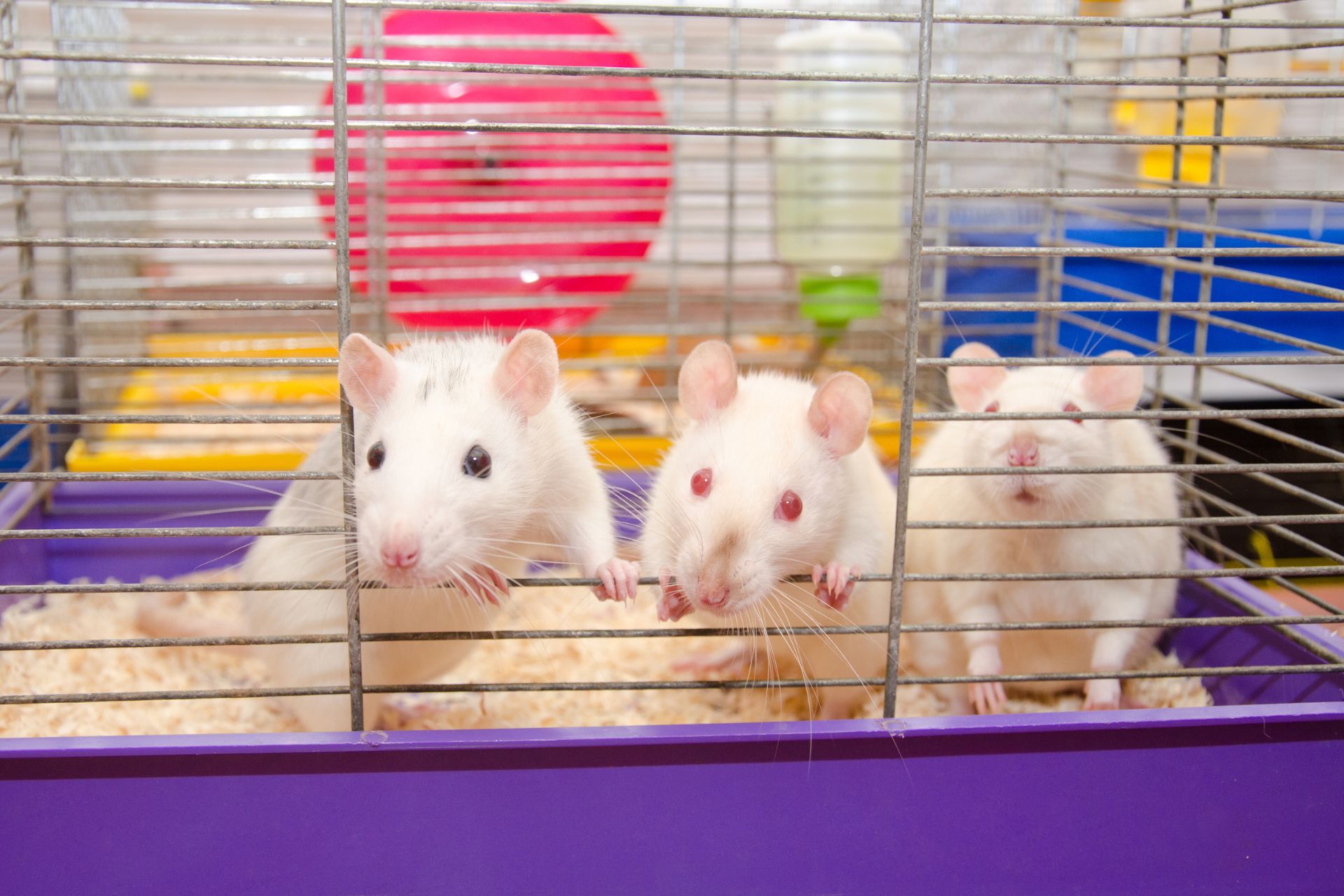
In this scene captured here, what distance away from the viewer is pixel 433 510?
1.56m

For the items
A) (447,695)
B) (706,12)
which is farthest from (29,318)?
(706,12)

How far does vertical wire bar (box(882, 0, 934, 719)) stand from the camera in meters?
1.64

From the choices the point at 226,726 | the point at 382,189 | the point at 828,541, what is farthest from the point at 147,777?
the point at 382,189

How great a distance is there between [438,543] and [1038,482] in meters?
1.08

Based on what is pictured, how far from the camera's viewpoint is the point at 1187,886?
1.77 metres

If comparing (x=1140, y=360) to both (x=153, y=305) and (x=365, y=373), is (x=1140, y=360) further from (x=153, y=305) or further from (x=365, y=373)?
(x=153, y=305)

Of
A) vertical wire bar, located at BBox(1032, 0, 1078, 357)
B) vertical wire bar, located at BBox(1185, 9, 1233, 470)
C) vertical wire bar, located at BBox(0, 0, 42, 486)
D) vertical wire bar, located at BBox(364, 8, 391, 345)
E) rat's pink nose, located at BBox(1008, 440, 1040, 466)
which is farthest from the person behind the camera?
vertical wire bar, located at BBox(1032, 0, 1078, 357)

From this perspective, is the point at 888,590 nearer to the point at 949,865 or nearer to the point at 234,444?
the point at 949,865

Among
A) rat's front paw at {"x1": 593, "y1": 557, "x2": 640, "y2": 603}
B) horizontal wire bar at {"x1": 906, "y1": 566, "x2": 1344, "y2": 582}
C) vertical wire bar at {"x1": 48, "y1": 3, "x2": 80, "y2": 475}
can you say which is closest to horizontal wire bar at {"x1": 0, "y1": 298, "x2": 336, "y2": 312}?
rat's front paw at {"x1": 593, "y1": 557, "x2": 640, "y2": 603}

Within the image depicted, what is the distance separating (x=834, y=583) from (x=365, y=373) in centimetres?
80

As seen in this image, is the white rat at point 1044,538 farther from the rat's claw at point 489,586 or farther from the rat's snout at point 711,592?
the rat's claw at point 489,586

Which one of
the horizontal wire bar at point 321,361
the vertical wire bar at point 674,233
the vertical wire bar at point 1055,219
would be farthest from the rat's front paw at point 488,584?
the vertical wire bar at point 1055,219

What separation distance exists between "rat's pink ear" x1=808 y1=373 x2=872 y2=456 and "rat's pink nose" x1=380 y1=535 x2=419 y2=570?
2.29 feet

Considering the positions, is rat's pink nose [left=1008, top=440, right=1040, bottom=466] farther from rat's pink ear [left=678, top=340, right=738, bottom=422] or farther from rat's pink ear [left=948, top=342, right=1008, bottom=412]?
rat's pink ear [left=678, top=340, right=738, bottom=422]
